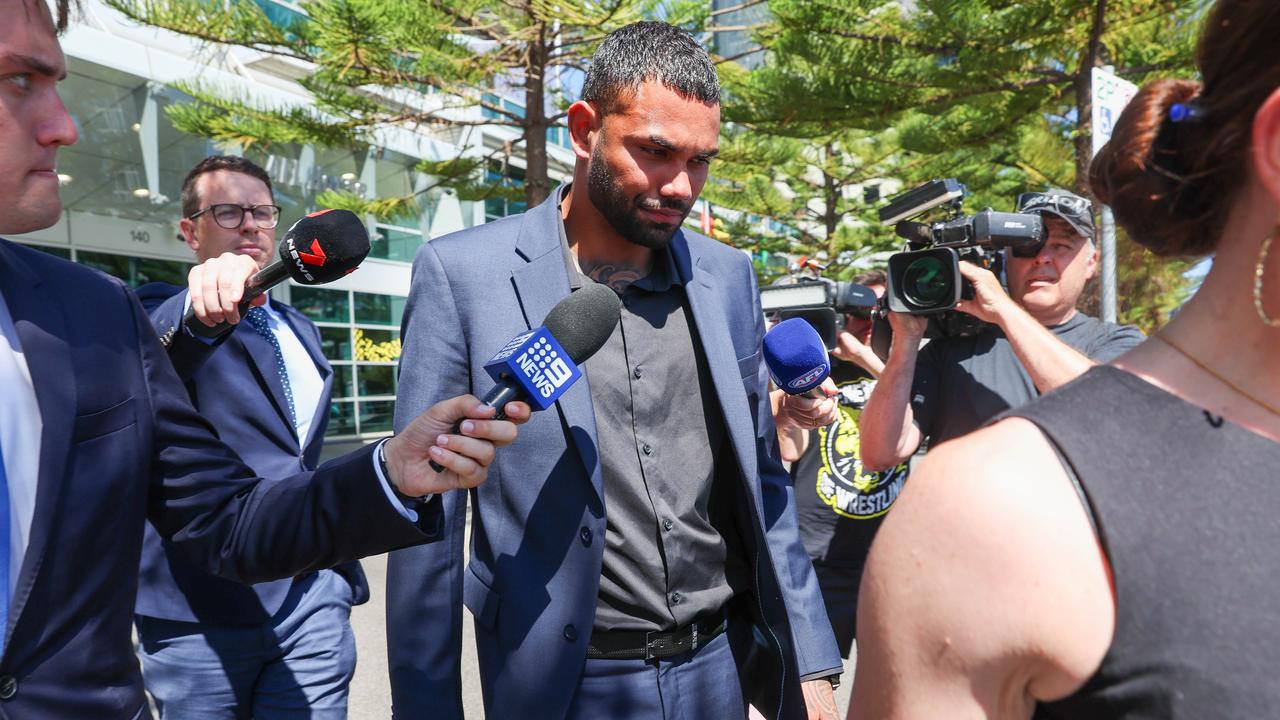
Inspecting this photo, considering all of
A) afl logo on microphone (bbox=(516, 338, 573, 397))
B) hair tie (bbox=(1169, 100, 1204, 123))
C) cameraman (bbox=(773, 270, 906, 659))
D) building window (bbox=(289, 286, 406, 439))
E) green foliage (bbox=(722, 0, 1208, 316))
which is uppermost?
green foliage (bbox=(722, 0, 1208, 316))

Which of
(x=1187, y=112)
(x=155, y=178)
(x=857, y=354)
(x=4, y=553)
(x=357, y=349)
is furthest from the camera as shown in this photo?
(x=357, y=349)

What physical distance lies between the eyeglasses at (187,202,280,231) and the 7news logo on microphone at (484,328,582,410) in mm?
1965

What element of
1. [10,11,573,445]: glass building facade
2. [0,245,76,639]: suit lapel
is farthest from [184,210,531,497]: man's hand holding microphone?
[10,11,573,445]: glass building facade

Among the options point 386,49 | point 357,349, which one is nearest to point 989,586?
point 386,49

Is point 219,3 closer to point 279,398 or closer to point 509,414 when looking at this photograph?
point 279,398

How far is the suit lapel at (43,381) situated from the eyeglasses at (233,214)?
159 cm

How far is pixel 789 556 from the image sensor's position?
7.04ft

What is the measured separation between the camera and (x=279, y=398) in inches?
108

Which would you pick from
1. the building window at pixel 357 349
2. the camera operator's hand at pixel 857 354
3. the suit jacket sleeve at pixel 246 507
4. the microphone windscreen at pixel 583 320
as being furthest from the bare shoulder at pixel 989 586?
the building window at pixel 357 349

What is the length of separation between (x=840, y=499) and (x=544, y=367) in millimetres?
2603

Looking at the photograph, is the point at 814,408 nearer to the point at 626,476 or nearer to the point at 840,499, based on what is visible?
the point at 626,476

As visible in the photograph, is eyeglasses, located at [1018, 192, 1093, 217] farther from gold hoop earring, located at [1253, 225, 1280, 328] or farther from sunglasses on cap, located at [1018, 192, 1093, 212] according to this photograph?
gold hoop earring, located at [1253, 225, 1280, 328]

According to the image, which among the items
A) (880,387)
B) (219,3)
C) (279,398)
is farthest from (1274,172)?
(219,3)

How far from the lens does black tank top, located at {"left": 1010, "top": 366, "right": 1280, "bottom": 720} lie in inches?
31.3
